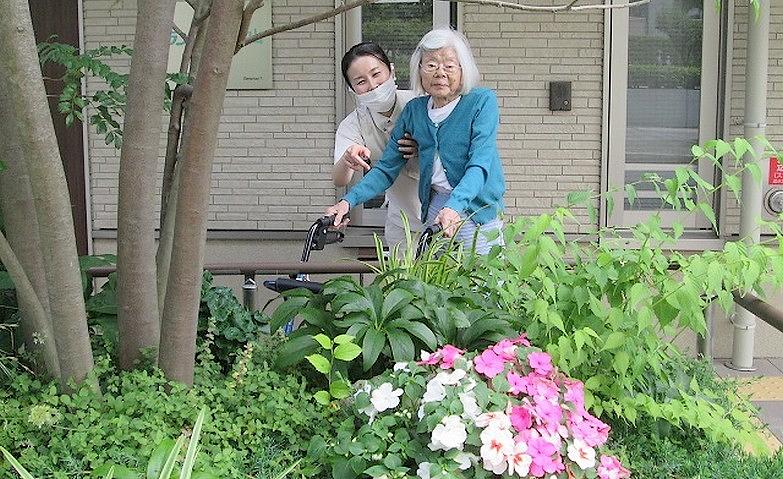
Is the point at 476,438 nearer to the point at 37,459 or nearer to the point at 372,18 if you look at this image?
the point at 37,459

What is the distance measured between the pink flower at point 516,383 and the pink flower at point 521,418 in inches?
3.2

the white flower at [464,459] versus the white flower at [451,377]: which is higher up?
the white flower at [451,377]

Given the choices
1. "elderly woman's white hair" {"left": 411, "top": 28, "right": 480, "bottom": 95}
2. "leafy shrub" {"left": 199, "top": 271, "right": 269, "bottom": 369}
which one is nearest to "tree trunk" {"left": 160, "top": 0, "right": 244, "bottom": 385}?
"leafy shrub" {"left": 199, "top": 271, "right": 269, "bottom": 369}

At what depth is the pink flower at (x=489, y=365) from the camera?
9.91ft

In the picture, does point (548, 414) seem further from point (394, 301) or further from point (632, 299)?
point (394, 301)

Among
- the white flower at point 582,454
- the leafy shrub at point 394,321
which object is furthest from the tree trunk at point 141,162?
the white flower at point 582,454

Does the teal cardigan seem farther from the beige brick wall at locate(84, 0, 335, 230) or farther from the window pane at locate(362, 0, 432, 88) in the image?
the window pane at locate(362, 0, 432, 88)

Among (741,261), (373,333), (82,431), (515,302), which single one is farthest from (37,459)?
(741,261)

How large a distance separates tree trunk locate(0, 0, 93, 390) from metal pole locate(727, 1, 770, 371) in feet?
14.9

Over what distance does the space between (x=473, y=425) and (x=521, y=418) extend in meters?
0.15

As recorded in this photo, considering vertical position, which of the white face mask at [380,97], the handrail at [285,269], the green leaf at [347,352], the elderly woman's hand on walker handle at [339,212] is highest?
the white face mask at [380,97]

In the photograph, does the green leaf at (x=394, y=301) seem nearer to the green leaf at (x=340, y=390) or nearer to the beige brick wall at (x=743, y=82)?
the green leaf at (x=340, y=390)

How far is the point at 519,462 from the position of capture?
2.80 m

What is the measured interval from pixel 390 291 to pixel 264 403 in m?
0.62
